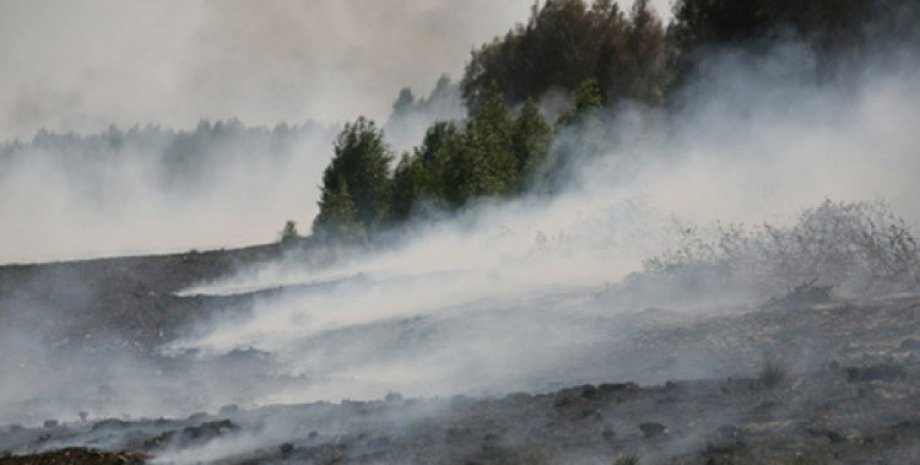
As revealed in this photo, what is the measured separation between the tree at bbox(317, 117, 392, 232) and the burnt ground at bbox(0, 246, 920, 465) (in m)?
18.4

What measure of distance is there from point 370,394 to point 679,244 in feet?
30.0

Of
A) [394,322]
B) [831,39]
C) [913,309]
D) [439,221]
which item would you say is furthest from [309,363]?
[831,39]

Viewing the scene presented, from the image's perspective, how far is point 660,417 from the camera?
28.8 ft

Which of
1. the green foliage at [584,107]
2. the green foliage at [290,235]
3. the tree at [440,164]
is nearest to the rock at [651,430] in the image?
the green foliage at [584,107]

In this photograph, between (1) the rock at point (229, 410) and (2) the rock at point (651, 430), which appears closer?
(2) the rock at point (651, 430)

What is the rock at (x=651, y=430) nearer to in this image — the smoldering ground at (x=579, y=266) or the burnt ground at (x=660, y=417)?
the burnt ground at (x=660, y=417)

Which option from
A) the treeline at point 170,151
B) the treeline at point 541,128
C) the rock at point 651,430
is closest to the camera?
the rock at point 651,430

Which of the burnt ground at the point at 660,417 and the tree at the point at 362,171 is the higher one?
the tree at the point at 362,171

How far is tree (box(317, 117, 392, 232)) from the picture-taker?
3259 cm

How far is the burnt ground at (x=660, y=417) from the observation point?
7730mm

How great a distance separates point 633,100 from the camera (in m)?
37.9

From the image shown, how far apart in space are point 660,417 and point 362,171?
976 inches

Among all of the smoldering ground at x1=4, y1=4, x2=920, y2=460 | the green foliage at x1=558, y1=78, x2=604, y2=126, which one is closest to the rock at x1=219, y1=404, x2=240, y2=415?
the smoldering ground at x1=4, y1=4, x2=920, y2=460

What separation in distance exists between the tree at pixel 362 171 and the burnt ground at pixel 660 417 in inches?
725
